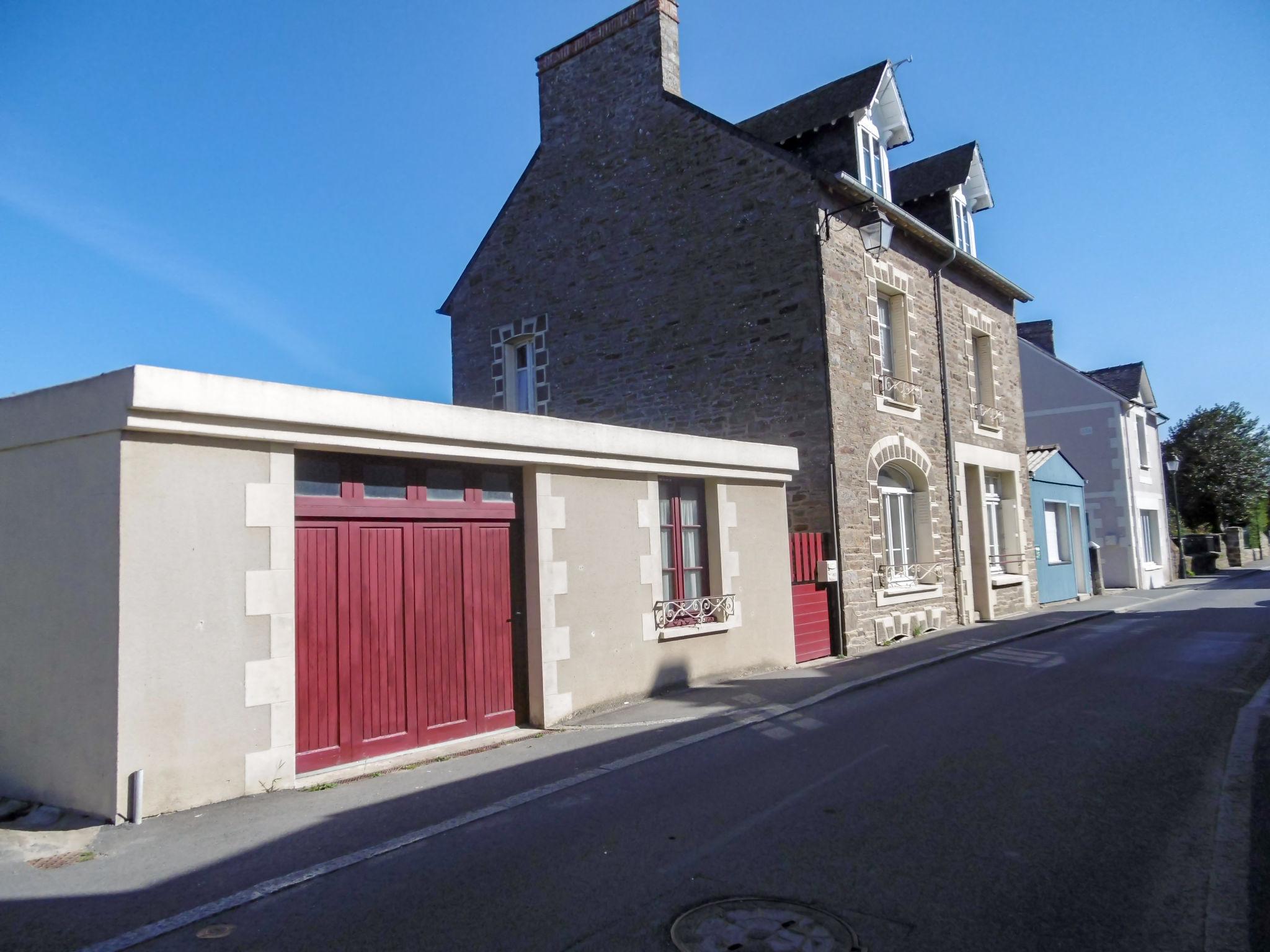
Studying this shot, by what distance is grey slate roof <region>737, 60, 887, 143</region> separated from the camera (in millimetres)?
13930

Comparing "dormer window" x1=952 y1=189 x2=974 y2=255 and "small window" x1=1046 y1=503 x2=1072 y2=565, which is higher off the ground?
"dormer window" x1=952 y1=189 x2=974 y2=255

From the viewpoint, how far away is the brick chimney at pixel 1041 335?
30.1 meters

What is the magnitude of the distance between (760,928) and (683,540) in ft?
21.9

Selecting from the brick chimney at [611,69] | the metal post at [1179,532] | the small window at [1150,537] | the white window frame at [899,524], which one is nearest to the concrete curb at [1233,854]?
the white window frame at [899,524]

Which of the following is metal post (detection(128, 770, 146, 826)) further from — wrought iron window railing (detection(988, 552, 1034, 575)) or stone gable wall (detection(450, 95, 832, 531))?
wrought iron window railing (detection(988, 552, 1034, 575))

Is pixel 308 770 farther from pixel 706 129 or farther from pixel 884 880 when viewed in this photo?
pixel 706 129

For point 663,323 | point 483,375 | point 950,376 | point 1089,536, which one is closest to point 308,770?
point 663,323

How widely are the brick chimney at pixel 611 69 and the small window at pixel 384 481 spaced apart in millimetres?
9870

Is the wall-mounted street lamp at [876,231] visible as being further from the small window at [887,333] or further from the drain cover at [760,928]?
the drain cover at [760,928]

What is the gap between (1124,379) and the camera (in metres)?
29.2

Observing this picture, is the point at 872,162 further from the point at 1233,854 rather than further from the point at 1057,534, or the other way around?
the point at 1233,854

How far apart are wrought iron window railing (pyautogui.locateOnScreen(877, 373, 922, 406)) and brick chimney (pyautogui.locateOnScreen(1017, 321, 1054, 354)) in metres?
17.3

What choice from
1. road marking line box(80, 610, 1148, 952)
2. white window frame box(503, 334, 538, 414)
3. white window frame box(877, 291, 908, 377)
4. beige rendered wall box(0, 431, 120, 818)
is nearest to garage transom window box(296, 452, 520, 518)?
beige rendered wall box(0, 431, 120, 818)

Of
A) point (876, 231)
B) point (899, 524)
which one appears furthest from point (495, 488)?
point (899, 524)
